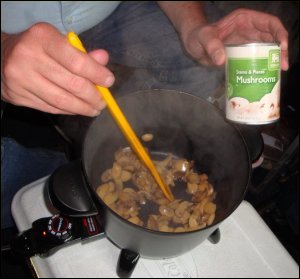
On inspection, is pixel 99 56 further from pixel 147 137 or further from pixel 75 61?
pixel 147 137

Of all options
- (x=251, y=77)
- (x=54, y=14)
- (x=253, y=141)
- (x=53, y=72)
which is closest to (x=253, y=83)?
(x=251, y=77)

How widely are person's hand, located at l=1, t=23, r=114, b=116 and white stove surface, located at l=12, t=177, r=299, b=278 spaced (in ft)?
1.03

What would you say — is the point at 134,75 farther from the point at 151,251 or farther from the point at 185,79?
the point at 151,251

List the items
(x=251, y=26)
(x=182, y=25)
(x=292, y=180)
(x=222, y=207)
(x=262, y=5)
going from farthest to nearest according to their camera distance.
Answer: (x=262, y=5) < (x=292, y=180) < (x=182, y=25) < (x=251, y=26) < (x=222, y=207)

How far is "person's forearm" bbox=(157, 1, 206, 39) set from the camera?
1.06 m

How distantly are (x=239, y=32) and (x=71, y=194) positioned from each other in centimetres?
65

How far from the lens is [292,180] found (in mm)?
1275

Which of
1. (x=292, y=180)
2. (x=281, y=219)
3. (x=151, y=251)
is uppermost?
(x=151, y=251)

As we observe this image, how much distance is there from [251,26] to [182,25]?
0.89 feet

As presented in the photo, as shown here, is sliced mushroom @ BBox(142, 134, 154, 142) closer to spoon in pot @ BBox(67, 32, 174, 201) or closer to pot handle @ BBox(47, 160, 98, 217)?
spoon in pot @ BBox(67, 32, 174, 201)

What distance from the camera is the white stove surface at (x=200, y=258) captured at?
0.69 m

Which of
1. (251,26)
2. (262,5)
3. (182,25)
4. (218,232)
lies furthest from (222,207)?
(262,5)

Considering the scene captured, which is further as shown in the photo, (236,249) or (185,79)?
(185,79)

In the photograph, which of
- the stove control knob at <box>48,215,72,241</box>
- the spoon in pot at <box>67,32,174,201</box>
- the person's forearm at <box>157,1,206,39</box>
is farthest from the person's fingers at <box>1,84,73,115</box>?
the person's forearm at <box>157,1,206,39</box>
